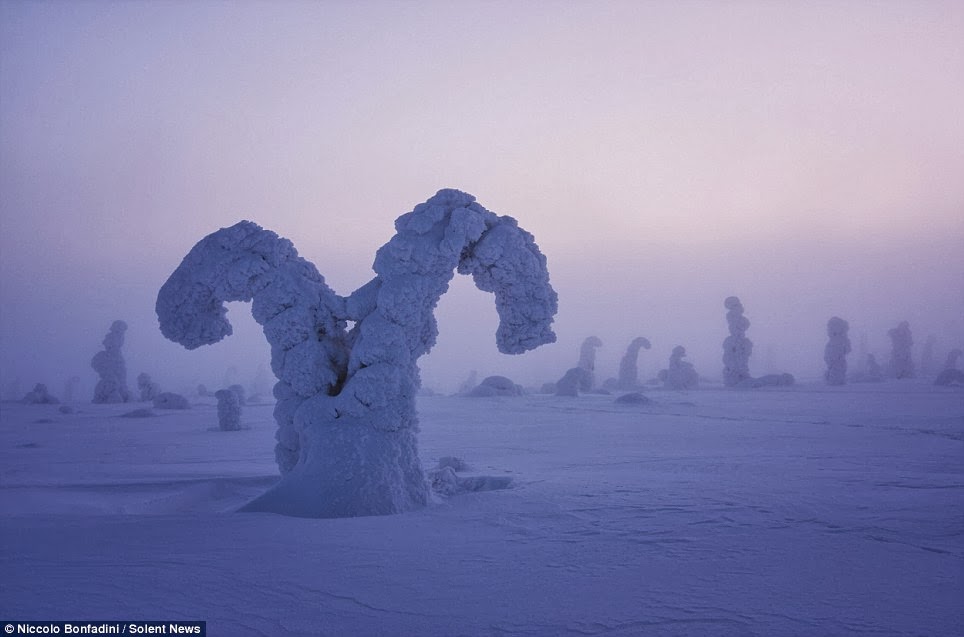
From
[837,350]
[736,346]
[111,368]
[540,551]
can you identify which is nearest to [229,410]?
[540,551]

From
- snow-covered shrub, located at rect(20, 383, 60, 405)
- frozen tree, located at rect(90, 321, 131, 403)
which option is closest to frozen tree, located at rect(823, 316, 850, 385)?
frozen tree, located at rect(90, 321, 131, 403)

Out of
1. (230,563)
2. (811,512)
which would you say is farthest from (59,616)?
(811,512)

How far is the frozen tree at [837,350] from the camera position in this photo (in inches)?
1289

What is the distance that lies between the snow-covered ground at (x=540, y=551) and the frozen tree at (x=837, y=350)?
27.0 m

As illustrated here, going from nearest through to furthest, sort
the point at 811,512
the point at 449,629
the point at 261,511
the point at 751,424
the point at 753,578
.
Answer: the point at 449,629 < the point at 753,578 < the point at 811,512 < the point at 261,511 < the point at 751,424

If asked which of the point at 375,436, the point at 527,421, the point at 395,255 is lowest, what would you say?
the point at 527,421

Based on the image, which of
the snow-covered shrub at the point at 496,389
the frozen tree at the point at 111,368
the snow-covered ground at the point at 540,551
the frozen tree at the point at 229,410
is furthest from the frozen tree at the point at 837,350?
the frozen tree at the point at 111,368

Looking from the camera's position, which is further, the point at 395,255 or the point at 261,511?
the point at 395,255

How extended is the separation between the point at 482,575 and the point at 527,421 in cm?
1350

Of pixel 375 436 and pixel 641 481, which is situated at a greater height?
pixel 375 436

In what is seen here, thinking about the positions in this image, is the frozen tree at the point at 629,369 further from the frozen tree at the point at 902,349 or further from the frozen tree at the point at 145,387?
the frozen tree at the point at 145,387

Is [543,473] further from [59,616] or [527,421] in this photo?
[527,421]

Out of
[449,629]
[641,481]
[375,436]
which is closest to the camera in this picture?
[449,629]

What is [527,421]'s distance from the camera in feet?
56.2
